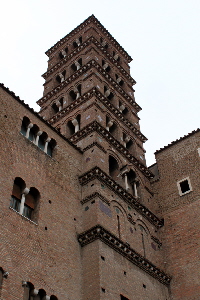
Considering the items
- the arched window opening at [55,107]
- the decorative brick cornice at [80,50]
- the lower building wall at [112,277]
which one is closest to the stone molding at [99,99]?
the arched window opening at [55,107]

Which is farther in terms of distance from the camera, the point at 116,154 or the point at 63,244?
the point at 116,154

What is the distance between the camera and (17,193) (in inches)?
564

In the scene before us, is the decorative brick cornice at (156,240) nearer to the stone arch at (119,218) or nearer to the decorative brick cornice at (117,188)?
the decorative brick cornice at (117,188)

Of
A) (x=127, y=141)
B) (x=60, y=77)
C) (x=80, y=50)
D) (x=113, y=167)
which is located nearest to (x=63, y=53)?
(x=80, y=50)

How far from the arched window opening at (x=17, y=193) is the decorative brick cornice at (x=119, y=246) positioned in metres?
2.77

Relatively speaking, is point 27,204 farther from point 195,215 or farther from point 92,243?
point 195,215

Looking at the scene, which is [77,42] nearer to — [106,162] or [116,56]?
[116,56]

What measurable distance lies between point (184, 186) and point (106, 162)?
4589mm

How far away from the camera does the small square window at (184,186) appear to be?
69.1 feet

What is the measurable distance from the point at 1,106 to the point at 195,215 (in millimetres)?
9809

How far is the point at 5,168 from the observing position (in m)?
14.1

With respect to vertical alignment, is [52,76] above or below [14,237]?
above

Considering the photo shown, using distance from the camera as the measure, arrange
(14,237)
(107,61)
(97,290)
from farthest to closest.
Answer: (107,61), (97,290), (14,237)

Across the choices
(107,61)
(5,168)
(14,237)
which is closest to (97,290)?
(14,237)
